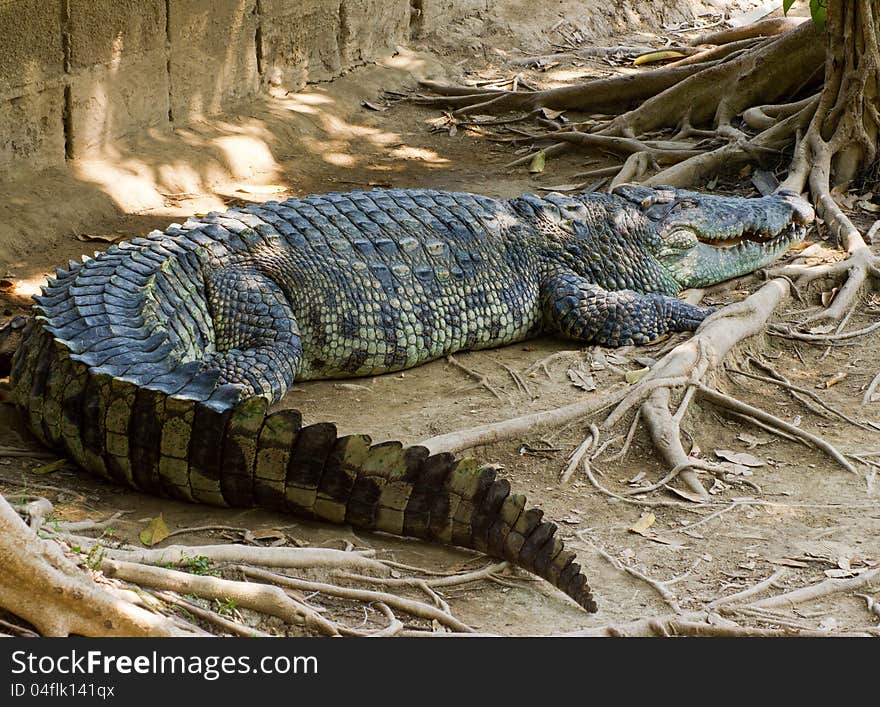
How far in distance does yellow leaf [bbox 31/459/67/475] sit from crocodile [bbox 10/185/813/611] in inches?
2.9

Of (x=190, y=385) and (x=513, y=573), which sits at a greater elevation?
(x=190, y=385)

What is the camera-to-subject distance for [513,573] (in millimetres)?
3477

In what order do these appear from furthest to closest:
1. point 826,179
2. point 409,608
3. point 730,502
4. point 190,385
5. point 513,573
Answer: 1. point 826,179
2. point 730,502
3. point 190,385
4. point 513,573
5. point 409,608

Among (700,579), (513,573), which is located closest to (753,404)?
(700,579)

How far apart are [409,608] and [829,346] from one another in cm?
330

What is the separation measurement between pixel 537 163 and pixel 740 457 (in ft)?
15.7

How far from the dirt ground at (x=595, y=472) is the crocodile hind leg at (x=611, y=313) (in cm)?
11

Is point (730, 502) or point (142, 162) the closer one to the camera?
point (730, 502)

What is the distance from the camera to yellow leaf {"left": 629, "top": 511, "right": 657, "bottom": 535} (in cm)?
395

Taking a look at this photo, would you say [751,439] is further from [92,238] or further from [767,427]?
[92,238]

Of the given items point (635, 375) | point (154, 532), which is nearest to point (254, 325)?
point (154, 532)

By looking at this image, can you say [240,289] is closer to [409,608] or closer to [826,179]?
[409,608]

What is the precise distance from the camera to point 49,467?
13.1ft

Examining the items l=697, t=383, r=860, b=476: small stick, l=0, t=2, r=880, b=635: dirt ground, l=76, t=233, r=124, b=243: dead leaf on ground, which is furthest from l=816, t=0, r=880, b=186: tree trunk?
l=76, t=233, r=124, b=243: dead leaf on ground
